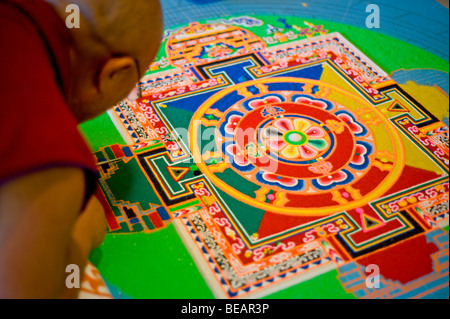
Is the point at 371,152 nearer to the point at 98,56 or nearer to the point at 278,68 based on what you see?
the point at 278,68

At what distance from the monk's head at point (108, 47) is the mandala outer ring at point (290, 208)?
767 mm

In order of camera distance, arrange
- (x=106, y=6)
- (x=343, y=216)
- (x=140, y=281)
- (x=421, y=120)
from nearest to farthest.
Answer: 1. (x=106, y=6)
2. (x=140, y=281)
3. (x=343, y=216)
4. (x=421, y=120)

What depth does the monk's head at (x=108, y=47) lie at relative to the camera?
1280 millimetres

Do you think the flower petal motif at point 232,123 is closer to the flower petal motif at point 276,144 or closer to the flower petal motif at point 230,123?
the flower petal motif at point 230,123

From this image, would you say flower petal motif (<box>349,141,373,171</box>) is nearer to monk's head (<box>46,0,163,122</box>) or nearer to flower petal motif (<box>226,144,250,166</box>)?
flower petal motif (<box>226,144,250,166</box>)

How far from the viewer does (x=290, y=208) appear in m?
1.99

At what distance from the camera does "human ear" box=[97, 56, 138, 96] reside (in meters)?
1.32

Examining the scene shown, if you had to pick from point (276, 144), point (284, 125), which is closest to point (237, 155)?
point (276, 144)

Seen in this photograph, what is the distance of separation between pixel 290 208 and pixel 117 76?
91 centimetres

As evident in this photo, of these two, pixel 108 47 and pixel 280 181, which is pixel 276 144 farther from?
pixel 108 47

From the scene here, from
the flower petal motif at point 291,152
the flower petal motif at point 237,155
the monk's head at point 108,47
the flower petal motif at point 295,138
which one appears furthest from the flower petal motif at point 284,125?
the monk's head at point 108,47

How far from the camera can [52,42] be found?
1.20 meters

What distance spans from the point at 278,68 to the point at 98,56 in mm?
1510

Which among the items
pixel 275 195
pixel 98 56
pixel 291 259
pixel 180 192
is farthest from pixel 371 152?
pixel 98 56
